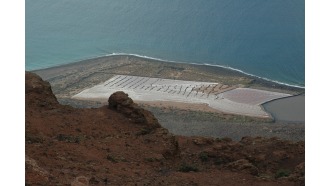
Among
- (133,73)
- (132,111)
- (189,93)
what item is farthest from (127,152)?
(133,73)

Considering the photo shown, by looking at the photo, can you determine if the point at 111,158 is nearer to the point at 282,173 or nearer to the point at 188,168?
the point at 188,168

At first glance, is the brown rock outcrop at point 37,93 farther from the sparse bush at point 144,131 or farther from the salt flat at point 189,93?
the salt flat at point 189,93

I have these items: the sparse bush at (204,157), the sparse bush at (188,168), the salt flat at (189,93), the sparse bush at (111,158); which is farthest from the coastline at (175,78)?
the sparse bush at (111,158)
